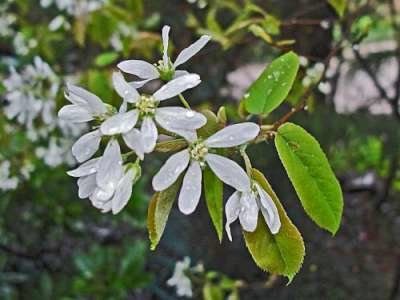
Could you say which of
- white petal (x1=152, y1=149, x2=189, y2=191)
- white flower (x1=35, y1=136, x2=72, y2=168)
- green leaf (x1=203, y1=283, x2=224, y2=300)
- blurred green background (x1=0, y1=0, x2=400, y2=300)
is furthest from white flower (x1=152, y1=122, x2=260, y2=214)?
white flower (x1=35, y1=136, x2=72, y2=168)

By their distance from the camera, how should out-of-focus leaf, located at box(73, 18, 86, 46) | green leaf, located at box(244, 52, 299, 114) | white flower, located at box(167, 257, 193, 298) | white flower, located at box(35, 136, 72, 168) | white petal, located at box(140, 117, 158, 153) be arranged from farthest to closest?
white flower, located at box(35, 136, 72, 168) → out-of-focus leaf, located at box(73, 18, 86, 46) → white flower, located at box(167, 257, 193, 298) → green leaf, located at box(244, 52, 299, 114) → white petal, located at box(140, 117, 158, 153)

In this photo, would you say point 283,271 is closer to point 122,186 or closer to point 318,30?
point 122,186

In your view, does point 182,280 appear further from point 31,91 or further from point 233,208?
point 233,208

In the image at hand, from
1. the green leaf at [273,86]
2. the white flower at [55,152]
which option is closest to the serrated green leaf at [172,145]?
the green leaf at [273,86]

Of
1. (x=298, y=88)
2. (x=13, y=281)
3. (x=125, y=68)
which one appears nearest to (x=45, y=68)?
(x=298, y=88)

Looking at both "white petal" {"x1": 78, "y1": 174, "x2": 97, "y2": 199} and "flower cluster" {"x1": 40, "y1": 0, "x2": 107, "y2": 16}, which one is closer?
"white petal" {"x1": 78, "y1": 174, "x2": 97, "y2": 199}

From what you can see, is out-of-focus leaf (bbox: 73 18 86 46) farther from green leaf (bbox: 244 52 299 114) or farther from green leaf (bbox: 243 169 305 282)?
green leaf (bbox: 243 169 305 282)

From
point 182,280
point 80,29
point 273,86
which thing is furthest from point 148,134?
point 80,29
